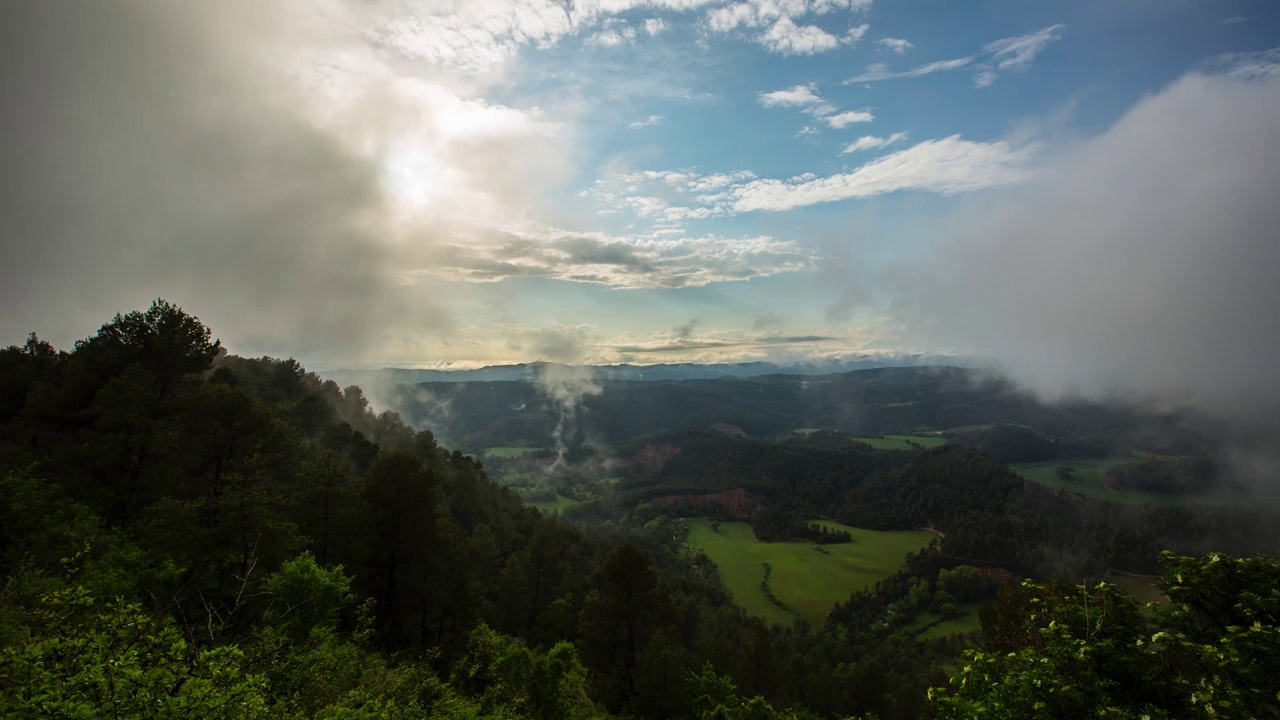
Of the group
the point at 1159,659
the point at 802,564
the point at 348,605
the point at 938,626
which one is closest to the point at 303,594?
the point at 348,605

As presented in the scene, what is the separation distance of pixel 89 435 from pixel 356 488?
1511 centimetres

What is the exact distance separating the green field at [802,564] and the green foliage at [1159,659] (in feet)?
289

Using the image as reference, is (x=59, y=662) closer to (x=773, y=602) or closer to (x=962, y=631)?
(x=773, y=602)

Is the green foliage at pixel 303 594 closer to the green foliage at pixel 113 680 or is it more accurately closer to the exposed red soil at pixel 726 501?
the green foliage at pixel 113 680

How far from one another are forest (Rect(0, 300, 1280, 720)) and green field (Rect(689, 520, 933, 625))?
33445 mm

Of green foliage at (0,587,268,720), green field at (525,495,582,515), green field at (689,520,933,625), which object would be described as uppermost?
green foliage at (0,587,268,720)

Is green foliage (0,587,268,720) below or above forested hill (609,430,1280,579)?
above

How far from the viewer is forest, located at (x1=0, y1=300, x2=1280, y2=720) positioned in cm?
1005

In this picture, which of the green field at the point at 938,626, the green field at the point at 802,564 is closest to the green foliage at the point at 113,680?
the green field at the point at 802,564

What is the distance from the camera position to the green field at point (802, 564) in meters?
105

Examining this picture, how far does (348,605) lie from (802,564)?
400ft

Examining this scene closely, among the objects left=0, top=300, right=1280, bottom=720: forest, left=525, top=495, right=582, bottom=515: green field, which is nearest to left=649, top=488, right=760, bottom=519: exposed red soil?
left=525, top=495, right=582, bottom=515: green field

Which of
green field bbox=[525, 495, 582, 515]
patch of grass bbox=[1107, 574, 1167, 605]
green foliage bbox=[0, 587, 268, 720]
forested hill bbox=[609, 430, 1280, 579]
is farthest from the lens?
green field bbox=[525, 495, 582, 515]

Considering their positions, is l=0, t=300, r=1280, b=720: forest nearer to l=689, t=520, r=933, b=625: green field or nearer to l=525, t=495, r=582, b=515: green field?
l=689, t=520, r=933, b=625: green field
